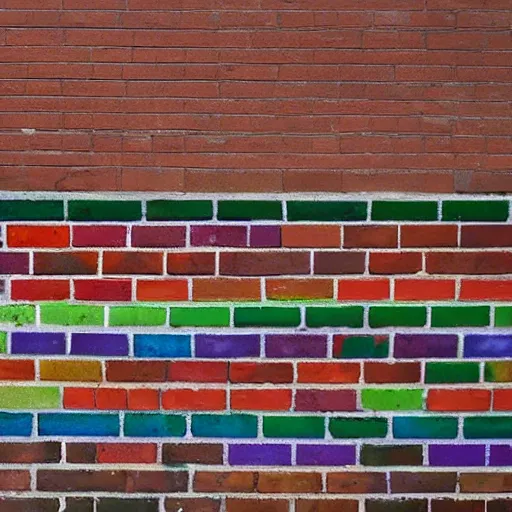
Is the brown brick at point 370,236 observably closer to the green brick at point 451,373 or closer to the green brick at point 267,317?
the green brick at point 267,317

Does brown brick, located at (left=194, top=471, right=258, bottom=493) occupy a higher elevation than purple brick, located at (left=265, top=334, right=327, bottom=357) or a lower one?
lower

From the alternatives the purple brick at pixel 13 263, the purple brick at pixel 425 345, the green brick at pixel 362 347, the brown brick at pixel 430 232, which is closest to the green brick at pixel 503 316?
the purple brick at pixel 425 345

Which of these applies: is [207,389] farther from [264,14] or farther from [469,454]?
[264,14]

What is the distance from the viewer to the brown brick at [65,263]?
83.6 inches

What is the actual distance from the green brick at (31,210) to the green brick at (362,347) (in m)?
1.04

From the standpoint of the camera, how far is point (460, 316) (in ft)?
7.00

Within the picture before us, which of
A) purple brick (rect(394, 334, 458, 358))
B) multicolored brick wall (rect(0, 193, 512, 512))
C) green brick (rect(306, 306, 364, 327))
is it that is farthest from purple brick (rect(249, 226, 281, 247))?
purple brick (rect(394, 334, 458, 358))

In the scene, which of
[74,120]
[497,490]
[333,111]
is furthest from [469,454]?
[74,120]

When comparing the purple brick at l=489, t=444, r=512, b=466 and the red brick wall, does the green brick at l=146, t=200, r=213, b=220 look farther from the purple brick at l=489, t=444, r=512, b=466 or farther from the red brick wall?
the purple brick at l=489, t=444, r=512, b=466

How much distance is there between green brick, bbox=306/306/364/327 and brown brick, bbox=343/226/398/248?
22 centimetres

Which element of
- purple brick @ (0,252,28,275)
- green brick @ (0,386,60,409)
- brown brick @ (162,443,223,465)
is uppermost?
purple brick @ (0,252,28,275)

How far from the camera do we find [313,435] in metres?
2.16

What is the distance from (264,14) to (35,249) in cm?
110

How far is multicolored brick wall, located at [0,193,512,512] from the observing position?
2.12 metres
